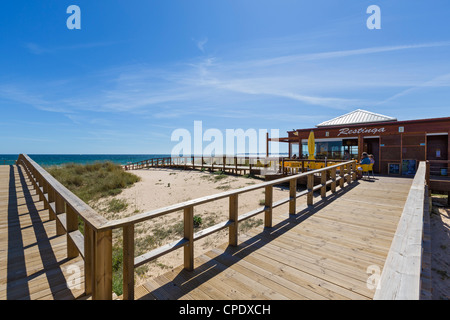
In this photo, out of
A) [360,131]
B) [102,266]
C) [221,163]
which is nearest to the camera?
[102,266]

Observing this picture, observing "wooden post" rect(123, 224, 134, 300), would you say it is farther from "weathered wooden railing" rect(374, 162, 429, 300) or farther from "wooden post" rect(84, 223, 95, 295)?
"weathered wooden railing" rect(374, 162, 429, 300)

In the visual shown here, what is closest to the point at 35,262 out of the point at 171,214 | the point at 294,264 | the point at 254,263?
the point at 254,263

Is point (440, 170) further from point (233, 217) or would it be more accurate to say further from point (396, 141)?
point (233, 217)

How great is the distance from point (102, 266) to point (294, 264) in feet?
7.94

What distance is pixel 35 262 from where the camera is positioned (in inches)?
121

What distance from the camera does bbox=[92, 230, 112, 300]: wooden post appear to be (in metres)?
1.95

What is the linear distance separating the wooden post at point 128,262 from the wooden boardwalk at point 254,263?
0.76ft

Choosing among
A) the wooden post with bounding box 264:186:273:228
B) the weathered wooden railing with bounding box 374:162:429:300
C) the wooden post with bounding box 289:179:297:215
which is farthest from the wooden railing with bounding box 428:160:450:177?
the weathered wooden railing with bounding box 374:162:429:300

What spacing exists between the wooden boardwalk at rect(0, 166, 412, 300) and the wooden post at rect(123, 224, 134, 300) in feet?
0.76

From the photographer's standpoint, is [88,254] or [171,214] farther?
[171,214]

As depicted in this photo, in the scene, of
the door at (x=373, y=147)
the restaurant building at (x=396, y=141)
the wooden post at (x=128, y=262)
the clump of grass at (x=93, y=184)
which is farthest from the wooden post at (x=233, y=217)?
the door at (x=373, y=147)

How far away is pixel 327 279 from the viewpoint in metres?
2.81
